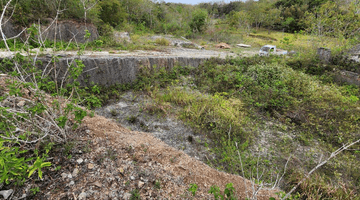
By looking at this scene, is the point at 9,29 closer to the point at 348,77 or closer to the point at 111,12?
the point at 111,12

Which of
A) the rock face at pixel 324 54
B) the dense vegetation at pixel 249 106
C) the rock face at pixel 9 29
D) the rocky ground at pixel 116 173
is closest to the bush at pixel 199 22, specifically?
the dense vegetation at pixel 249 106

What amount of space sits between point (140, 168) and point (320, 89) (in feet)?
23.2

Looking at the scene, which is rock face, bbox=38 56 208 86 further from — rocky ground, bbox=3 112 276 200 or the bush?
the bush

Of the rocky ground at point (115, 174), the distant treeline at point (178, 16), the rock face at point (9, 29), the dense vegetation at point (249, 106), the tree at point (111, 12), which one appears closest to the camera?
the rocky ground at point (115, 174)

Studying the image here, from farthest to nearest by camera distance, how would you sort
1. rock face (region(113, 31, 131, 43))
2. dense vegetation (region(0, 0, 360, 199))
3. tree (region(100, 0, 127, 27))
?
tree (region(100, 0, 127, 27))
rock face (region(113, 31, 131, 43))
dense vegetation (region(0, 0, 360, 199))

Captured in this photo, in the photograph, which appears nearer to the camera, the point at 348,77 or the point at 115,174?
the point at 115,174

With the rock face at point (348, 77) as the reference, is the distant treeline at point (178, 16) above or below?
above

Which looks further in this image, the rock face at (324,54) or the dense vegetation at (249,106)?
the rock face at (324,54)

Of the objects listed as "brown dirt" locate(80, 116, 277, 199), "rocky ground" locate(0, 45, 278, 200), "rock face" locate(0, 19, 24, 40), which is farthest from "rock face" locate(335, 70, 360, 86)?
"rock face" locate(0, 19, 24, 40)

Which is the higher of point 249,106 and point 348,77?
point 348,77

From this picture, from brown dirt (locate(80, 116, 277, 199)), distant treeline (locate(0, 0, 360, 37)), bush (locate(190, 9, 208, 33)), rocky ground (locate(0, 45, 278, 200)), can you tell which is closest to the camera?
rocky ground (locate(0, 45, 278, 200))

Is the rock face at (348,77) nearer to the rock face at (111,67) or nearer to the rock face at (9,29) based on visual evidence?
the rock face at (111,67)

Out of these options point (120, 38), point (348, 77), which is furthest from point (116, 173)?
point (120, 38)

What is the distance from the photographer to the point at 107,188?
2.08 metres
